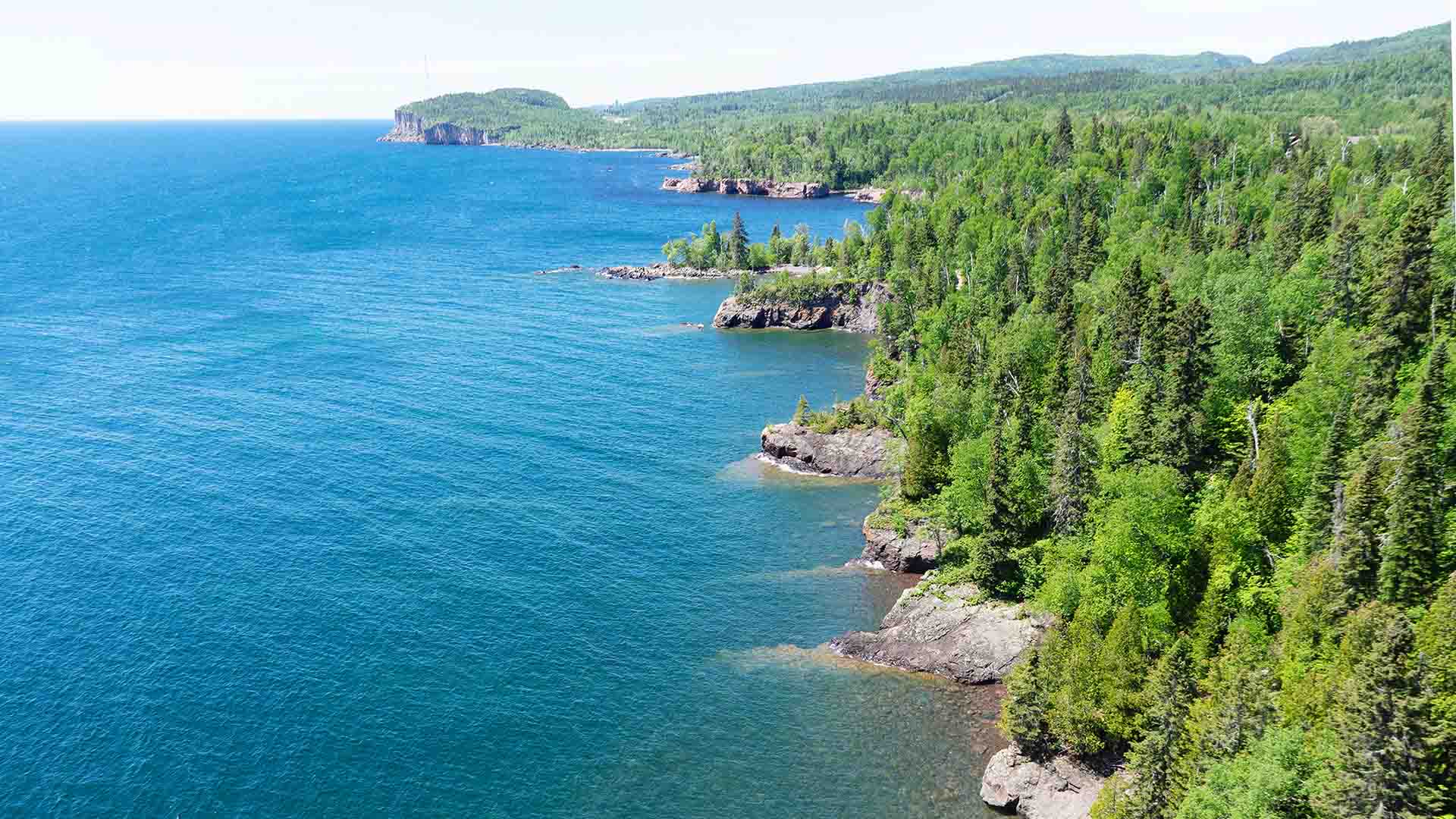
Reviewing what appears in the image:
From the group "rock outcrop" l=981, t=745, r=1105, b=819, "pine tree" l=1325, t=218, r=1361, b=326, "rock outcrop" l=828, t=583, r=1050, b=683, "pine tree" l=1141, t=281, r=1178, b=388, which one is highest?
"pine tree" l=1325, t=218, r=1361, b=326

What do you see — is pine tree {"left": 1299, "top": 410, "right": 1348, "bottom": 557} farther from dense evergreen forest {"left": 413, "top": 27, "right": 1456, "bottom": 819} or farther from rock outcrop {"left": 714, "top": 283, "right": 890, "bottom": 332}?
rock outcrop {"left": 714, "top": 283, "right": 890, "bottom": 332}

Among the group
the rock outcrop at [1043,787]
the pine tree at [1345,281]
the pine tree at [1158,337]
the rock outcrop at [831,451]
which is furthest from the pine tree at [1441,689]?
the rock outcrop at [831,451]

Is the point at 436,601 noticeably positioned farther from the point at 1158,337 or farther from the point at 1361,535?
the point at 1361,535

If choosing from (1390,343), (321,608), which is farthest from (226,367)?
(1390,343)

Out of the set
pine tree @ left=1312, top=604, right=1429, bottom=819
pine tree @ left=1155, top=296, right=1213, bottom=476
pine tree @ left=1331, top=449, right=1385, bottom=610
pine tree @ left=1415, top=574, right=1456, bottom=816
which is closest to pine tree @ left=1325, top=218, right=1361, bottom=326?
pine tree @ left=1155, top=296, right=1213, bottom=476

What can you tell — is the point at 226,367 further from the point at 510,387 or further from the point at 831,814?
the point at 831,814

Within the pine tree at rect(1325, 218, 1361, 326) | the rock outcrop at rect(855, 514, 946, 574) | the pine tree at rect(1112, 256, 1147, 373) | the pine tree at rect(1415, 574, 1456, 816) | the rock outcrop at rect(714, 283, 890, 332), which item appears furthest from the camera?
the rock outcrop at rect(714, 283, 890, 332)

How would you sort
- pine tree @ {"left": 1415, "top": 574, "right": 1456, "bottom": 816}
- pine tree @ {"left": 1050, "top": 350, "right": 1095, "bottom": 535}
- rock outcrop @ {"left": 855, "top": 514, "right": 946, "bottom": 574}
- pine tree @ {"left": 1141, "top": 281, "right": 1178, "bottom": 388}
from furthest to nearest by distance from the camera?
rock outcrop @ {"left": 855, "top": 514, "right": 946, "bottom": 574} < pine tree @ {"left": 1141, "top": 281, "right": 1178, "bottom": 388} < pine tree @ {"left": 1050, "top": 350, "right": 1095, "bottom": 535} < pine tree @ {"left": 1415, "top": 574, "right": 1456, "bottom": 816}
